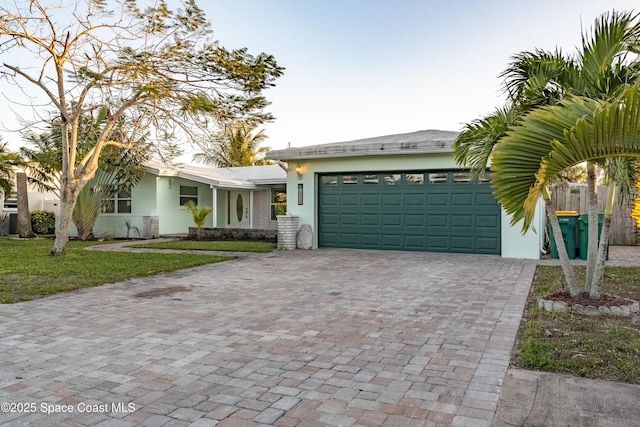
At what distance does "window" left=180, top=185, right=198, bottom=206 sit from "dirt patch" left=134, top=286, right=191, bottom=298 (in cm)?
1276

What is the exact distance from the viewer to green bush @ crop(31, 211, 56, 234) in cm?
2156

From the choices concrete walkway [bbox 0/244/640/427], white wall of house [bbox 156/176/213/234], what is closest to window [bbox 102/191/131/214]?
white wall of house [bbox 156/176/213/234]

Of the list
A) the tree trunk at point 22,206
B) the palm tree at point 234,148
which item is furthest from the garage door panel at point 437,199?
the tree trunk at point 22,206

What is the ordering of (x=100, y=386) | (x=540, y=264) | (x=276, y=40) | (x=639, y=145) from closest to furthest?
1. (x=100, y=386)
2. (x=639, y=145)
3. (x=540, y=264)
4. (x=276, y=40)

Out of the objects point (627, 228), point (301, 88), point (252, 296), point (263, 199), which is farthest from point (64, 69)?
point (627, 228)

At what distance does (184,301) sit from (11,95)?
7.97 metres

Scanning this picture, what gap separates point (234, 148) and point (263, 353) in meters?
11.6

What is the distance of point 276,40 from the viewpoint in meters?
13.5

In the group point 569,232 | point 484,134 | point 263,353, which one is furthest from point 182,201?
point 263,353

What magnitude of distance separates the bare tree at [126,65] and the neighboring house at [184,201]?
609cm

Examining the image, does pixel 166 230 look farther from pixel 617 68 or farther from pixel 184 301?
pixel 617 68

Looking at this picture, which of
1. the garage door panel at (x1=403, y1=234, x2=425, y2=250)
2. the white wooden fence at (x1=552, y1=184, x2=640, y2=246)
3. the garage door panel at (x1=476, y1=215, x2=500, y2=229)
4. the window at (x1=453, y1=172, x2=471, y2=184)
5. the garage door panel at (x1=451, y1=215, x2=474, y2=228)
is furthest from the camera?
the white wooden fence at (x1=552, y1=184, x2=640, y2=246)

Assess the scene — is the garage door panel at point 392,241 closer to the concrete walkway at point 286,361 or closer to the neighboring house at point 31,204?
the concrete walkway at point 286,361

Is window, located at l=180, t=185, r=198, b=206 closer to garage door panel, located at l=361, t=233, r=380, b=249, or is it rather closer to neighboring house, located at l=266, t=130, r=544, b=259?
neighboring house, located at l=266, t=130, r=544, b=259
